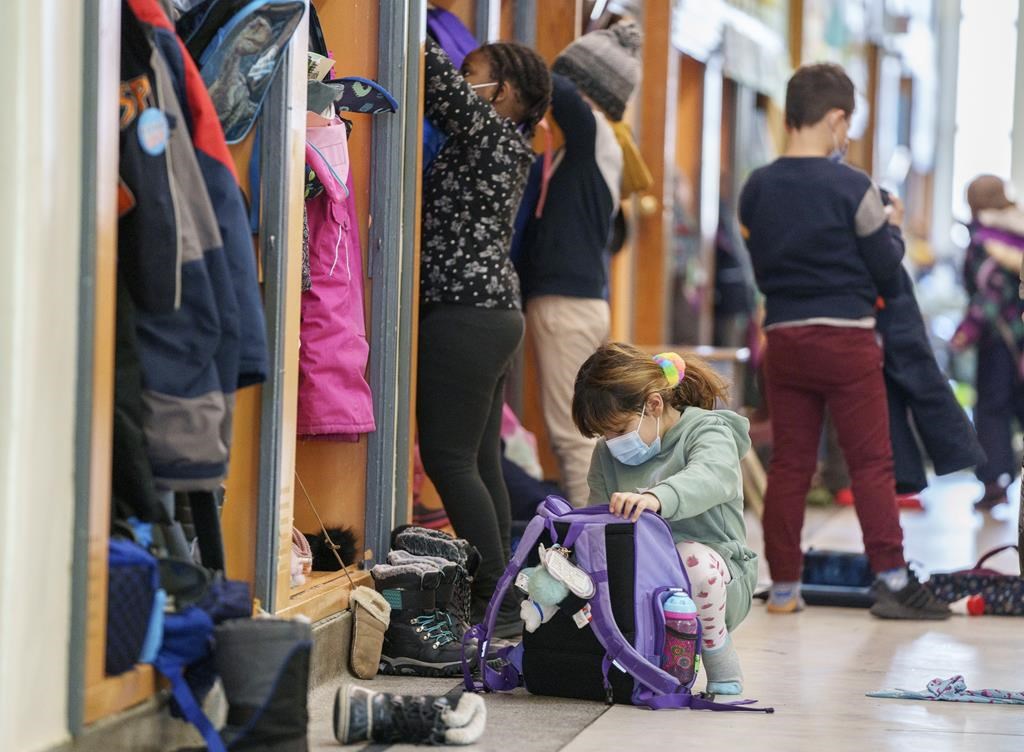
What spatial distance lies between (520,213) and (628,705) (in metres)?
2.06

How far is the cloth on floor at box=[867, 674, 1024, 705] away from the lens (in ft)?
11.8

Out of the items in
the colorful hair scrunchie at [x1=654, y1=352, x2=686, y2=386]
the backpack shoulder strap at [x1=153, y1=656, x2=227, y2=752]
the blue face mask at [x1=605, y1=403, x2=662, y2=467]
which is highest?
the colorful hair scrunchie at [x1=654, y1=352, x2=686, y2=386]

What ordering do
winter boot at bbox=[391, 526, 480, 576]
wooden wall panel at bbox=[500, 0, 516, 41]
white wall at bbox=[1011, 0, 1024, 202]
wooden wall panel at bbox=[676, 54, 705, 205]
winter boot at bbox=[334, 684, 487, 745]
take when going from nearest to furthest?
winter boot at bbox=[334, 684, 487, 745] < winter boot at bbox=[391, 526, 480, 576] < wooden wall panel at bbox=[500, 0, 516, 41] < wooden wall panel at bbox=[676, 54, 705, 205] < white wall at bbox=[1011, 0, 1024, 202]

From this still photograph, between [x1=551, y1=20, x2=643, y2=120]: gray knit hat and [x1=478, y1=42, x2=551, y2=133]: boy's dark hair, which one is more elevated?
[x1=551, y1=20, x2=643, y2=120]: gray knit hat

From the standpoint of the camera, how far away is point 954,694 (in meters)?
3.61

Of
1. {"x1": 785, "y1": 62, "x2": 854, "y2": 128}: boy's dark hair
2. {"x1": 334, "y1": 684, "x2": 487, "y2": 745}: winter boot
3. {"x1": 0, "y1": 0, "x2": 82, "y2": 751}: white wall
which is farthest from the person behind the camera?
{"x1": 785, "y1": 62, "x2": 854, "y2": 128}: boy's dark hair

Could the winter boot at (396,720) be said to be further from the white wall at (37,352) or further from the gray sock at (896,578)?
the gray sock at (896,578)

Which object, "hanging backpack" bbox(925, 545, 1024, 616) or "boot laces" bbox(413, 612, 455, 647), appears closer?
"boot laces" bbox(413, 612, 455, 647)

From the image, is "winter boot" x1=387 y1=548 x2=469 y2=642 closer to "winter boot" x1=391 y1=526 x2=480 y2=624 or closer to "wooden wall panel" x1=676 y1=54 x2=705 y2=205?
"winter boot" x1=391 y1=526 x2=480 y2=624

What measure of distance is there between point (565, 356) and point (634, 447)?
1410mm

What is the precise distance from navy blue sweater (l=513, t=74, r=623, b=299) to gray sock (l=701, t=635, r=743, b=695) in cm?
169

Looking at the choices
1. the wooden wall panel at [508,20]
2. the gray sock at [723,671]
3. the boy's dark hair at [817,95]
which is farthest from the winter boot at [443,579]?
the wooden wall panel at [508,20]

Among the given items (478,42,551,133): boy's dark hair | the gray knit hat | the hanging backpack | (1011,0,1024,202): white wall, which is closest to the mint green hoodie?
(478,42,551,133): boy's dark hair

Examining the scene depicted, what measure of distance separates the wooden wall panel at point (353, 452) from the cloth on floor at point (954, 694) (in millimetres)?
1278
